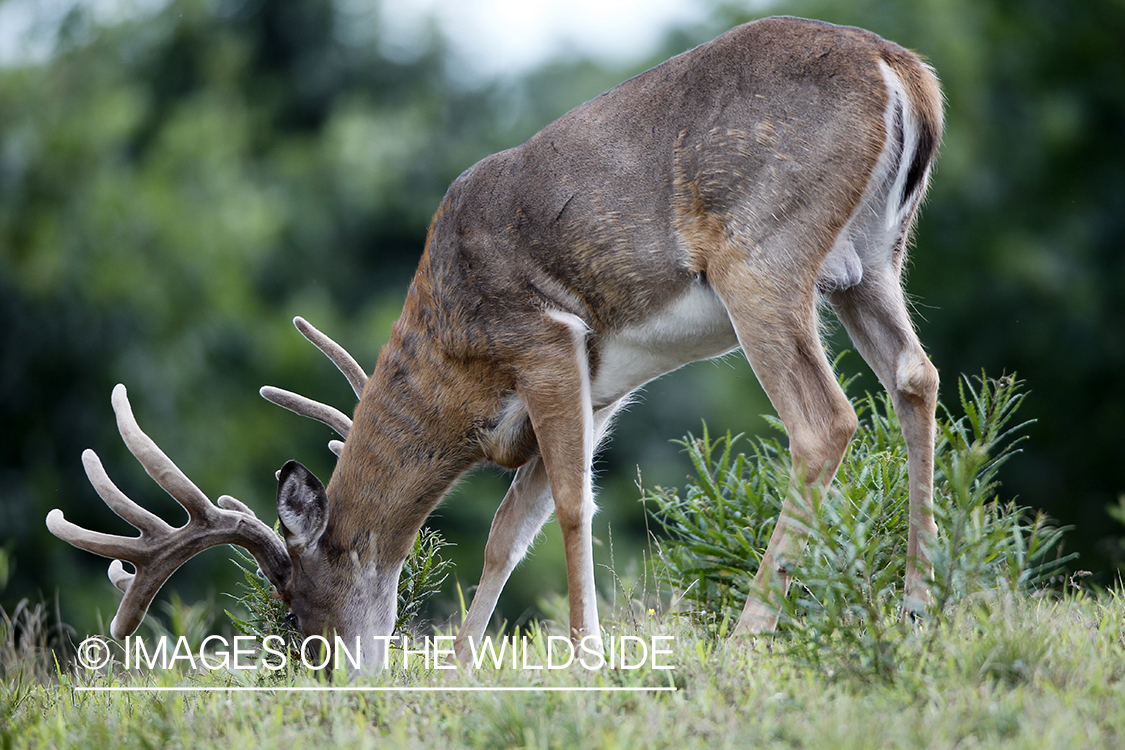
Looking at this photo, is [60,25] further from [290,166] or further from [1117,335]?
[1117,335]

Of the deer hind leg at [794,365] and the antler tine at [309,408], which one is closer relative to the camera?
the deer hind leg at [794,365]

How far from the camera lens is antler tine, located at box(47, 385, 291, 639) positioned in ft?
14.8

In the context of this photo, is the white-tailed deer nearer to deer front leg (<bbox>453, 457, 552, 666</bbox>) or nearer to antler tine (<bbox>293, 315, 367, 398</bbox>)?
deer front leg (<bbox>453, 457, 552, 666</bbox>)

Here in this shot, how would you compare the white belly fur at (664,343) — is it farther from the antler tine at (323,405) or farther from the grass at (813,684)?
the antler tine at (323,405)

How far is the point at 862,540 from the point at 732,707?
72cm

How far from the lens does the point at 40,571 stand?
12.4m

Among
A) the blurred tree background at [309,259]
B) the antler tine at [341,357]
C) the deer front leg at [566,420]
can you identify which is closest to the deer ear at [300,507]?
the antler tine at [341,357]

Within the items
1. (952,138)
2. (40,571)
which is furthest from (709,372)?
Answer: (40,571)

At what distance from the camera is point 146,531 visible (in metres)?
4.62

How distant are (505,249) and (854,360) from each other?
→ 35.4ft

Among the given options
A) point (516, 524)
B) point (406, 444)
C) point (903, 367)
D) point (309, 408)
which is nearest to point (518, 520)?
point (516, 524)

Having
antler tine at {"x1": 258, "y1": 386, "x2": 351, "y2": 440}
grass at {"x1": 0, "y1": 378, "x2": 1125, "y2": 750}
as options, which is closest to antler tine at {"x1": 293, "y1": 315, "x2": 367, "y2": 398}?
antler tine at {"x1": 258, "y1": 386, "x2": 351, "y2": 440}

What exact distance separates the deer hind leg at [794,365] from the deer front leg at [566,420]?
2.26 ft

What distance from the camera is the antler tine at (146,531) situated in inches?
178
